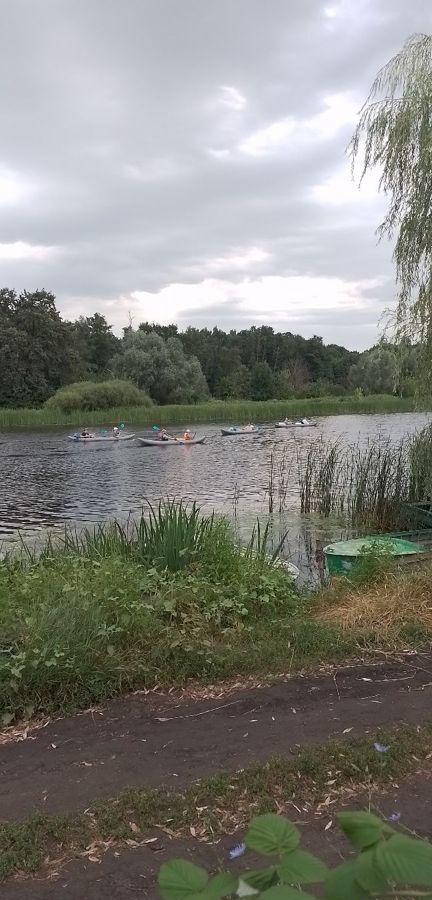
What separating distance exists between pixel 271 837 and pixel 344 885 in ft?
0.66

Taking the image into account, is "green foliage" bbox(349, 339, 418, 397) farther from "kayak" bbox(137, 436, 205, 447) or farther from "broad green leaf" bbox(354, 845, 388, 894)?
"kayak" bbox(137, 436, 205, 447)

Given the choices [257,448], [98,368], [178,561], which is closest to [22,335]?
[98,368]

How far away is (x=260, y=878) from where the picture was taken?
122cm

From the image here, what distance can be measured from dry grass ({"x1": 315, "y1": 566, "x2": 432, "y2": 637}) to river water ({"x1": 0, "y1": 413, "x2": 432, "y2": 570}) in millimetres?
3479

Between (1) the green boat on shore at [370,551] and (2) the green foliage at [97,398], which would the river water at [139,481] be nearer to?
(1) the green boat on shore at [370,551]

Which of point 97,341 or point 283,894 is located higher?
point 97,341

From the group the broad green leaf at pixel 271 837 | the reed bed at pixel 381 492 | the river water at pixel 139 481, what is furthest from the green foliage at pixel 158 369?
the broad green leaf at pixel 271 837

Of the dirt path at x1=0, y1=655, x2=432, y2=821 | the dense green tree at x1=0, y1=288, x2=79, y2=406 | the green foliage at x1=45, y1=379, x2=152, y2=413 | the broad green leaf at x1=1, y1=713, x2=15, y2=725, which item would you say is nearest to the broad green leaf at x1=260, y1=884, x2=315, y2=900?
the dirt path at x1=0, y1=655, x2=432, y2=821

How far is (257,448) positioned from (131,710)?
29.3 m

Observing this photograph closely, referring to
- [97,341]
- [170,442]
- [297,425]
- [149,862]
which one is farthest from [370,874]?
[97,341]

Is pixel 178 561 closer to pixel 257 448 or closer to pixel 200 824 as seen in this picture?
pixel 200 824

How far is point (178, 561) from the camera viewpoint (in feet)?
21.7

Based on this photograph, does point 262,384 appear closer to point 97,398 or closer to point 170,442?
point 97,398

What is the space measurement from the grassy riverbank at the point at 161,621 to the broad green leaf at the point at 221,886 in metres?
3.40
